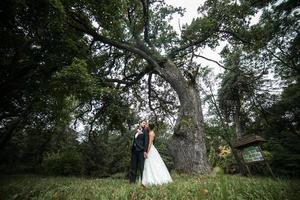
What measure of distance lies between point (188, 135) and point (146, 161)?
6.77 ft

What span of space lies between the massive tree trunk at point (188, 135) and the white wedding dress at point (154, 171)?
50.9 inches

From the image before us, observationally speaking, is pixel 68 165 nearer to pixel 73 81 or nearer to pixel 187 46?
pixel 73 81

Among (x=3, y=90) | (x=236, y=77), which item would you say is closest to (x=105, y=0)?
(x=3, y=90)

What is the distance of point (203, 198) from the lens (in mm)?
3379

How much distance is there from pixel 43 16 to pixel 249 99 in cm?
1736

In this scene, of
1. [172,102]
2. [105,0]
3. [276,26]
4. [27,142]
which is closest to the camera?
[105,0]

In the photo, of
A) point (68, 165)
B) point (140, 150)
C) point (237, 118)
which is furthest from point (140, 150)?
point (237, 118)

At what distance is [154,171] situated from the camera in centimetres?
660

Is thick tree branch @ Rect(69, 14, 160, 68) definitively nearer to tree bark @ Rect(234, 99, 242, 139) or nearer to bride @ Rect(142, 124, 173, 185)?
bride @ Rect(142, 124, 173, 185)

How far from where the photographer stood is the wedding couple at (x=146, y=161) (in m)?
6.52

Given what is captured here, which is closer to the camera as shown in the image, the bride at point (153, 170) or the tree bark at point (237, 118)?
the bride at point (153, 170)

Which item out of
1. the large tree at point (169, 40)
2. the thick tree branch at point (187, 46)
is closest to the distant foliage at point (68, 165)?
the large tree at point (169, 40)

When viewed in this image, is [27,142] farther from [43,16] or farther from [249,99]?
[249,99]

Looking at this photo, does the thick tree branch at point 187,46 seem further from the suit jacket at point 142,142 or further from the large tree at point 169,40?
the suit jacket at point 142,142
